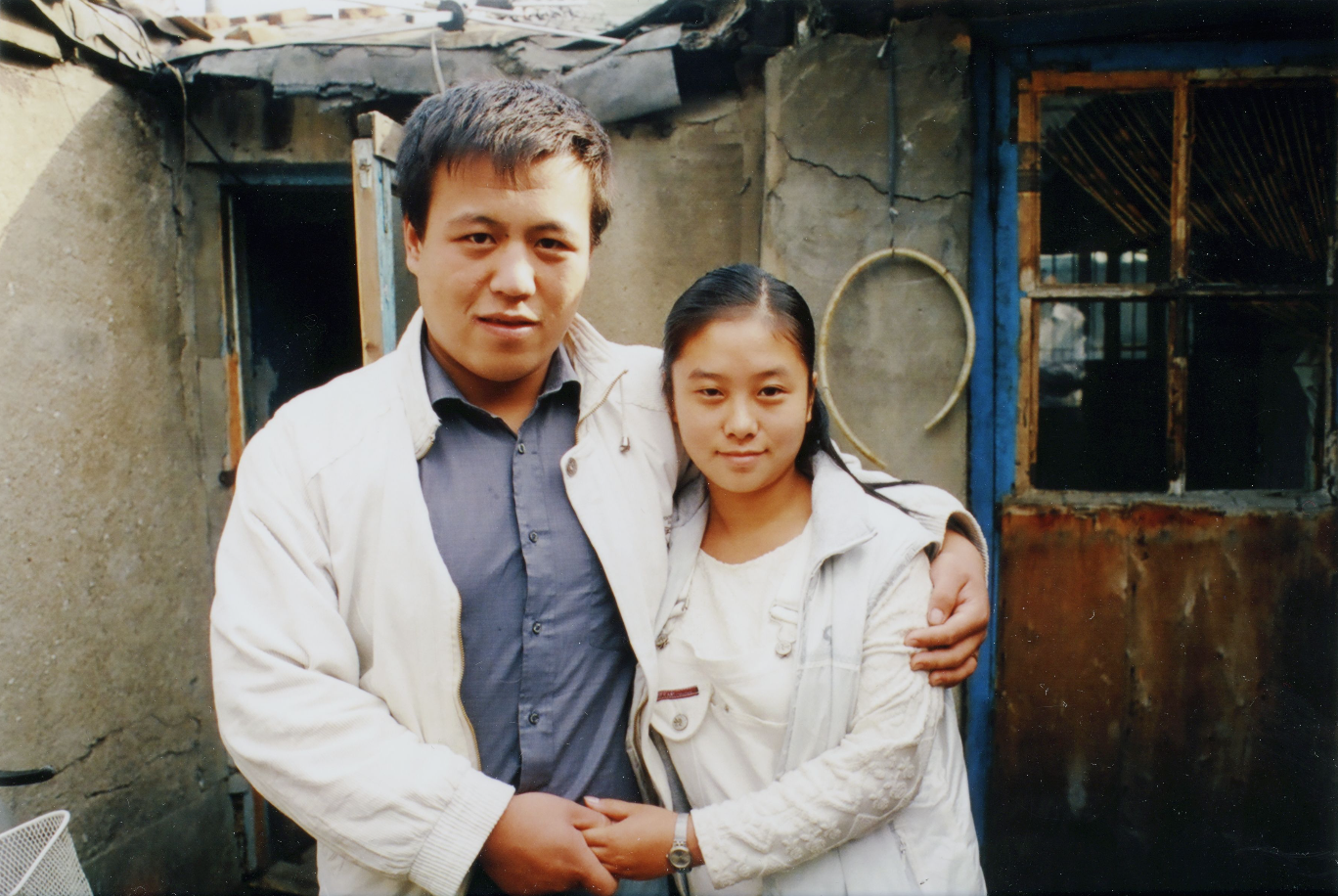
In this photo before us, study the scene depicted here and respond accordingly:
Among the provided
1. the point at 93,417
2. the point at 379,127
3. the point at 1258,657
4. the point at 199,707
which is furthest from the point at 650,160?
the point at 199,707

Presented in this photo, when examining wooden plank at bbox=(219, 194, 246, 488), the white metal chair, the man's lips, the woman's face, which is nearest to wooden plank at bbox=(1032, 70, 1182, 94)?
the woman's face

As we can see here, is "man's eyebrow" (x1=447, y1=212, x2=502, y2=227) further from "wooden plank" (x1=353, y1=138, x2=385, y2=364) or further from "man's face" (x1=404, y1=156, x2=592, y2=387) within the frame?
"wooden plank" (x1=353, y1=138, x2=385, y2=364)

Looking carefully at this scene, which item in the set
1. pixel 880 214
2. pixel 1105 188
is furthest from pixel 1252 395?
pixel 880 214

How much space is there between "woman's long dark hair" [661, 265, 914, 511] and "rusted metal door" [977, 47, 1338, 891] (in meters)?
1.32

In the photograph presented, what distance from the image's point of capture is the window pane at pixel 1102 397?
102 inches

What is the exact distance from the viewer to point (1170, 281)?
8.21 feet

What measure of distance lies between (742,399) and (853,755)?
25.1 inches

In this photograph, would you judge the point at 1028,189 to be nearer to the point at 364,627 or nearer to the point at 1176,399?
the point at 1176,399

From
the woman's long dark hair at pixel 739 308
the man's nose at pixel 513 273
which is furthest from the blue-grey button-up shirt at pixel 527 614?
the woman's long dark hair at pixel 739 308

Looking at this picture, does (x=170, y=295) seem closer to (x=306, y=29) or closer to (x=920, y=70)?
(x=306, y=29)

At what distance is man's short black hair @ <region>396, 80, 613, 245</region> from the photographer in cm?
132

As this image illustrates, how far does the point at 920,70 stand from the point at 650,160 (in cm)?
92

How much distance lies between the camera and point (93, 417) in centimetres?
268

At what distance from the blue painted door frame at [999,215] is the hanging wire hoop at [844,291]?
6.5 inches
